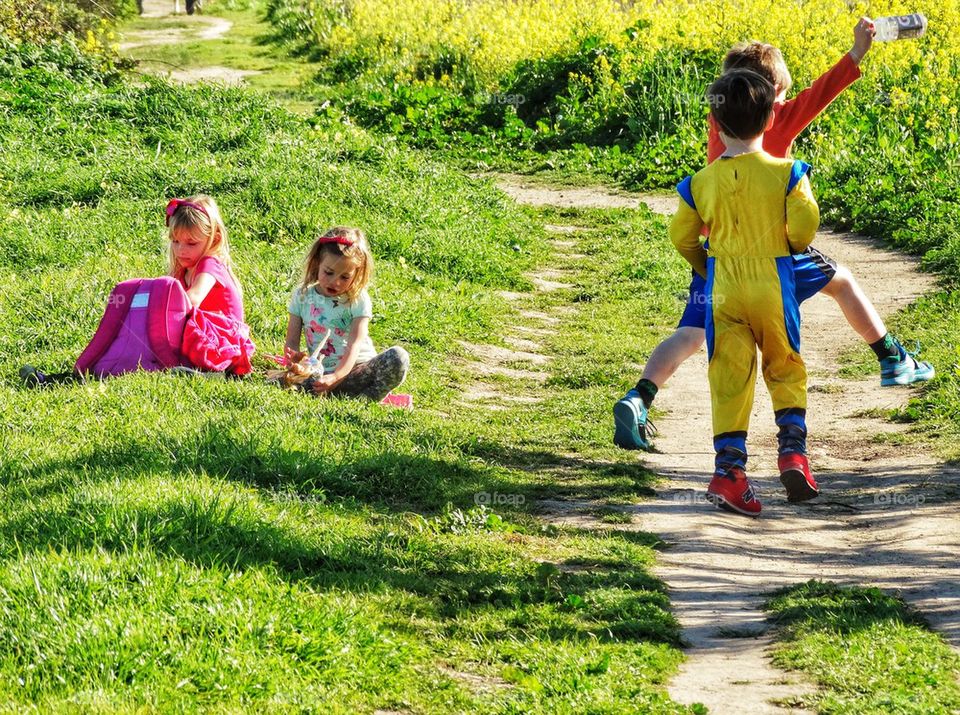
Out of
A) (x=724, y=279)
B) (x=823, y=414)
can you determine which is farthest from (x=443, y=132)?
(x=724, y=279)

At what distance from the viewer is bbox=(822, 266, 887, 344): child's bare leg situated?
19.2ft

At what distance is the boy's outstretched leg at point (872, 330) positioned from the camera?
586cm

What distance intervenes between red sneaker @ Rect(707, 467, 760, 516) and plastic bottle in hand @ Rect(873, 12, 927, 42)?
2121 millimetres

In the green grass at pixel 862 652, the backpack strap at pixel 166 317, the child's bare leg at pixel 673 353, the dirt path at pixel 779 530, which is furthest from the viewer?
the backpack strap at pixel 166 317

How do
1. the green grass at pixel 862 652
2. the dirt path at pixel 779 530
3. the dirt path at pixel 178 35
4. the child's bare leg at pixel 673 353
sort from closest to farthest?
the green grass at pixel 862 652, the dirt path at pixel 779 530, the child's bare leg at pixel 673 353, the dirt path at pixel 178 35

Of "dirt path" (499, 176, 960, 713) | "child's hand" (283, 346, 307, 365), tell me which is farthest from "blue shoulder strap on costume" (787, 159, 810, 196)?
"child's hand" (283, 346, 307, 365)

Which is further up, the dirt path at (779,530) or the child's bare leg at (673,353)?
the child's bare leg at (673,353)

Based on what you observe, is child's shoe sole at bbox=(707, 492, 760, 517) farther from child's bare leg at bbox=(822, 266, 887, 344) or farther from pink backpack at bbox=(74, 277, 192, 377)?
pink backpack at bbox=(74, 277, 192, 377)

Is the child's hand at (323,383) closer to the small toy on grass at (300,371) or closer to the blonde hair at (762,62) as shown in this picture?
the small toy on grass at (300,371)

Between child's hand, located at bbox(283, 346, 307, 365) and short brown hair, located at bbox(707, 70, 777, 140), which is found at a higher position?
short brown hair, located at bbox(707, 70, 777, 140)

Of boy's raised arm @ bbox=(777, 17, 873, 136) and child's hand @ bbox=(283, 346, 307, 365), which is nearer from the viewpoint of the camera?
boy's raised arm @ bbox=(777, 17, 873, 136)

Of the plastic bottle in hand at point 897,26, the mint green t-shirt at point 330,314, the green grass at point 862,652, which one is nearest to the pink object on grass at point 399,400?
the mint green t-shirt at point 330,314

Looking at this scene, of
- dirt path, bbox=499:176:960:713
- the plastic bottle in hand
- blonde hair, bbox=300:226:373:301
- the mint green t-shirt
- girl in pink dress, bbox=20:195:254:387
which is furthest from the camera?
the mint green t-shirt

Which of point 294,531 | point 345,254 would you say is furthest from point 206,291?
point 294,531
